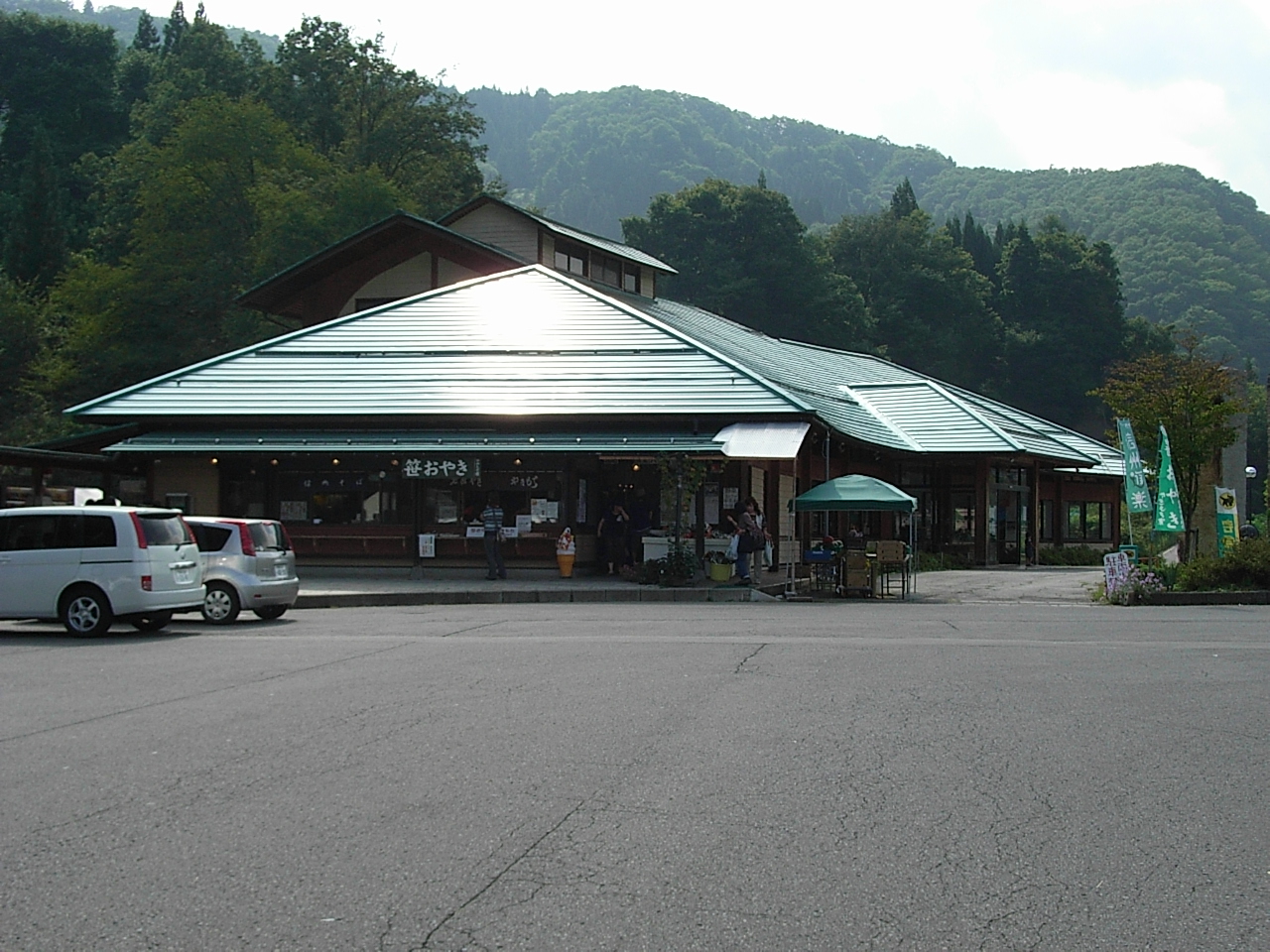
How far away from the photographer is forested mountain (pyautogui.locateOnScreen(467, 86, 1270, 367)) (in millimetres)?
125244

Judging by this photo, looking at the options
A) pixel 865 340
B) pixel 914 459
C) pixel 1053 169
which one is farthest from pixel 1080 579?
pixel 1053 169

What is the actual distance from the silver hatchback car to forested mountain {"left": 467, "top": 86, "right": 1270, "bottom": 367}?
108648 millimetres

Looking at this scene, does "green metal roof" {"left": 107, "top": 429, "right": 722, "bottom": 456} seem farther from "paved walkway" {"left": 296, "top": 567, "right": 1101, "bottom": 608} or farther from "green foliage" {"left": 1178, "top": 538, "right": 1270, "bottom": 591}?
"green foliage" {"left": 1178, "top": 538, "right": 1270, "bottom": 591}

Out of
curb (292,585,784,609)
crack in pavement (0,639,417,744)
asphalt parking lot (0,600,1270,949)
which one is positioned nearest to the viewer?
asphalt parking lot (0,600,1270,949)

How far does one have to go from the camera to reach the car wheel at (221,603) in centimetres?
1892

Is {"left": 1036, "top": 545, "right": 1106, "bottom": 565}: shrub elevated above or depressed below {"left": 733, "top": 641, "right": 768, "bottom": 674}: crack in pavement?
above

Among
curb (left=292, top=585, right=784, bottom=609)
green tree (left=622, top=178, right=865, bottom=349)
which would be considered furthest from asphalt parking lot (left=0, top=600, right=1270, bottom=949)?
green tree (left=622, top=178, right=865, bottom=349)

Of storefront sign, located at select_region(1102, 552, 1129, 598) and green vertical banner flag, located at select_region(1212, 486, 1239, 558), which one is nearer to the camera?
storefront sign, located at select_region(1102, 552, 1129, 598)

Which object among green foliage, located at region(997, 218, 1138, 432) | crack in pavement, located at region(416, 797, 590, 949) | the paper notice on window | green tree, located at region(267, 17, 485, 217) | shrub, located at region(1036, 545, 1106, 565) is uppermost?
green tree, located at region(267, 17, 485, 217)

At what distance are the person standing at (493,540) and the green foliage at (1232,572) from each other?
44.1ft

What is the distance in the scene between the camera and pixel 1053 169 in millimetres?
192125

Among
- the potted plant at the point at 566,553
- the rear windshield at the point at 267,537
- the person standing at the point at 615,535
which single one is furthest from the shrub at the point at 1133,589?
the rear windshield at the point at 267,537

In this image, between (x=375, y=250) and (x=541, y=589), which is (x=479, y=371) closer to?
(x=541, y=589)

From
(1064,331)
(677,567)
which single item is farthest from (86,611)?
(1064,331)
